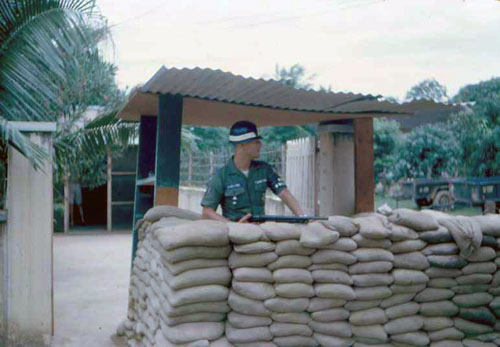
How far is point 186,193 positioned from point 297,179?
762cm

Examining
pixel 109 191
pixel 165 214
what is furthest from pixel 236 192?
pixel 109 191

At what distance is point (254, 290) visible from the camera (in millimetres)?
3227

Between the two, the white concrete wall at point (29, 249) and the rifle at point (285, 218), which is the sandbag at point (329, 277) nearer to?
the rifle at point (285, 218)

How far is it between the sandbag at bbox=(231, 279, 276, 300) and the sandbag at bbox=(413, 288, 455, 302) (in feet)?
3.15

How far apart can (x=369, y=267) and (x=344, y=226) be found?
0.95 feet

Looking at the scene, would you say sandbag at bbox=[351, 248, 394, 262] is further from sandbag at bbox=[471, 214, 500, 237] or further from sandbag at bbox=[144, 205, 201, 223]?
sandbag at bbox=[144, 205, 201, 223]

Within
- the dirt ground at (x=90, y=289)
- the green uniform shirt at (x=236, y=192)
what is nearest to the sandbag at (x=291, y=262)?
the green uniform shirt at (x=236, y=192)

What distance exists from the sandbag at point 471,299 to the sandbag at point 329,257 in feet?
2.64

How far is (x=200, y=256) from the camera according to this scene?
3307mm

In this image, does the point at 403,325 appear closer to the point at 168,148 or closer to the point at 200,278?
the point at 200,278

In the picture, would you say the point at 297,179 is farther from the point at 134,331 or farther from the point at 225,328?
the point at 225,328

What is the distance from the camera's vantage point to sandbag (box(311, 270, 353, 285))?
3.35 metres

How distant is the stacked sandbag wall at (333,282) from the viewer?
10.7 feet

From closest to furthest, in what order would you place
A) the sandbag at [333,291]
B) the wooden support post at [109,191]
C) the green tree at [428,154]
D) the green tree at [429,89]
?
the sandbag at [333,291] < the wooden support post at [109,191] < the green tree at [428,154] < the green tree at [429,89]
